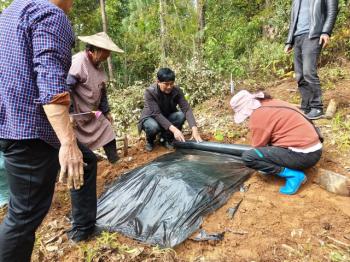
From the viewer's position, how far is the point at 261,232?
98.8 inches

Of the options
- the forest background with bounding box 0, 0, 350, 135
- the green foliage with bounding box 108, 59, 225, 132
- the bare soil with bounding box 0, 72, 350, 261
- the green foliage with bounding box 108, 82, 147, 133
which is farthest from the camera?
the forest background with bounding box 0, 0, 350, 135

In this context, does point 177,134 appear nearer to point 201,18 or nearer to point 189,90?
point 189,90

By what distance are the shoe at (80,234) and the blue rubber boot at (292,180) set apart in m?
1.68

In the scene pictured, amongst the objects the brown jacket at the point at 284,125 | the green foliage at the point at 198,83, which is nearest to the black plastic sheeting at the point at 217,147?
the brown jacket at the point at 284,125

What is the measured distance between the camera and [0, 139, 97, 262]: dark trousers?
5.73 feet

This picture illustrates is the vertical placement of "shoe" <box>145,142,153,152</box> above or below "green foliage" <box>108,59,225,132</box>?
below

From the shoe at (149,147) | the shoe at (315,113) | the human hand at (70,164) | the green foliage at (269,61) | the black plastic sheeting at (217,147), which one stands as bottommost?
the shoe at (149,147)

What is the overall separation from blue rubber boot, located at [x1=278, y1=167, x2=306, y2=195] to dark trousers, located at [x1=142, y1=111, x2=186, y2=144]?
1829 millimetres

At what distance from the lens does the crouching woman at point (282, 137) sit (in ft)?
9.53

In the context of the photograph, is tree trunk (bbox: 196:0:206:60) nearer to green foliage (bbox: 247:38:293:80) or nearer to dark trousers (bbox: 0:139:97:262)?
green foliage (bbox: 247:38:293:80)

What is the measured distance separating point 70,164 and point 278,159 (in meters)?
1.93

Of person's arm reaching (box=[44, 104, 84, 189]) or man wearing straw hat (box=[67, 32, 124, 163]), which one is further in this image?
man wearing straw hat (box=[67, 32, 124, 163])

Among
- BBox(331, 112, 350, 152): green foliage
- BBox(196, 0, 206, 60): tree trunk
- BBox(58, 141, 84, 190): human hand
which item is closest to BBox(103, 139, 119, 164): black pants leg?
BBox(58, 141, 84, 190): human hand

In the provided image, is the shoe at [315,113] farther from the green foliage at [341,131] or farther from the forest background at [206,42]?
the forest background at [206,42]
